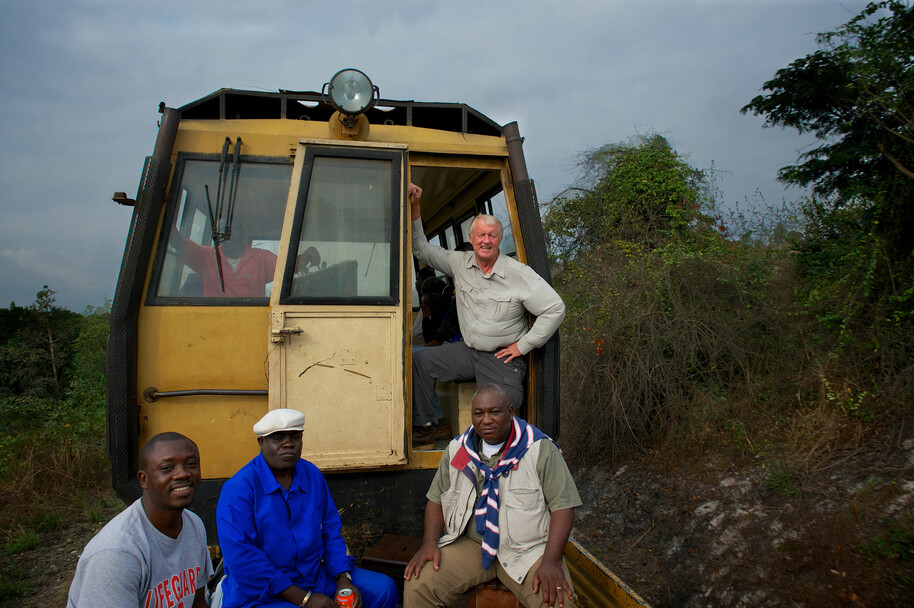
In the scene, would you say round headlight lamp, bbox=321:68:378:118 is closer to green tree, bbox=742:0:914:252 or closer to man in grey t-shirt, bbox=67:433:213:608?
man in grey t-shirt, bbox=67:433:213:608

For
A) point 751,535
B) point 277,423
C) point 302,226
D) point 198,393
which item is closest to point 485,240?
point 302,226

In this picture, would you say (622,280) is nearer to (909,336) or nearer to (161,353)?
(909,336)

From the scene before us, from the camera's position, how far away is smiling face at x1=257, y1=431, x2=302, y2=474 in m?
2.71

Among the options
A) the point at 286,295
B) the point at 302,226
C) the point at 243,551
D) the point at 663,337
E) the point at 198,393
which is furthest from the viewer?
the point at 663,337

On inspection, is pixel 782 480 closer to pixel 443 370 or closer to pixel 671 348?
pixel 671 348

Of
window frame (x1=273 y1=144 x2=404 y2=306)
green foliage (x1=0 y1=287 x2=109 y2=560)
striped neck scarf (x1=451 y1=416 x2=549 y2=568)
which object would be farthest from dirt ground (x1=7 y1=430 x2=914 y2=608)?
window frame (x1=273 y1=144 x2=404 y2=306)

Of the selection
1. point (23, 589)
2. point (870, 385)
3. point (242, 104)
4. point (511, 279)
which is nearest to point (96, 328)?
point (23, 589)

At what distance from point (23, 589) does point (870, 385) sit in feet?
20.6

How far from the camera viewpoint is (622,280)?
22.0 ft

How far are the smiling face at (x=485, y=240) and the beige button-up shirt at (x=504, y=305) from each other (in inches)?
2.9

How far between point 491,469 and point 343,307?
1.22 metres

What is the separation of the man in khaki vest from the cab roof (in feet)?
6.13

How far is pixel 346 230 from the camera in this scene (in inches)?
144

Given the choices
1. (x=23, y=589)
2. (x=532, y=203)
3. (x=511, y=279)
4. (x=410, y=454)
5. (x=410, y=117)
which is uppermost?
(x=410, y=117)
